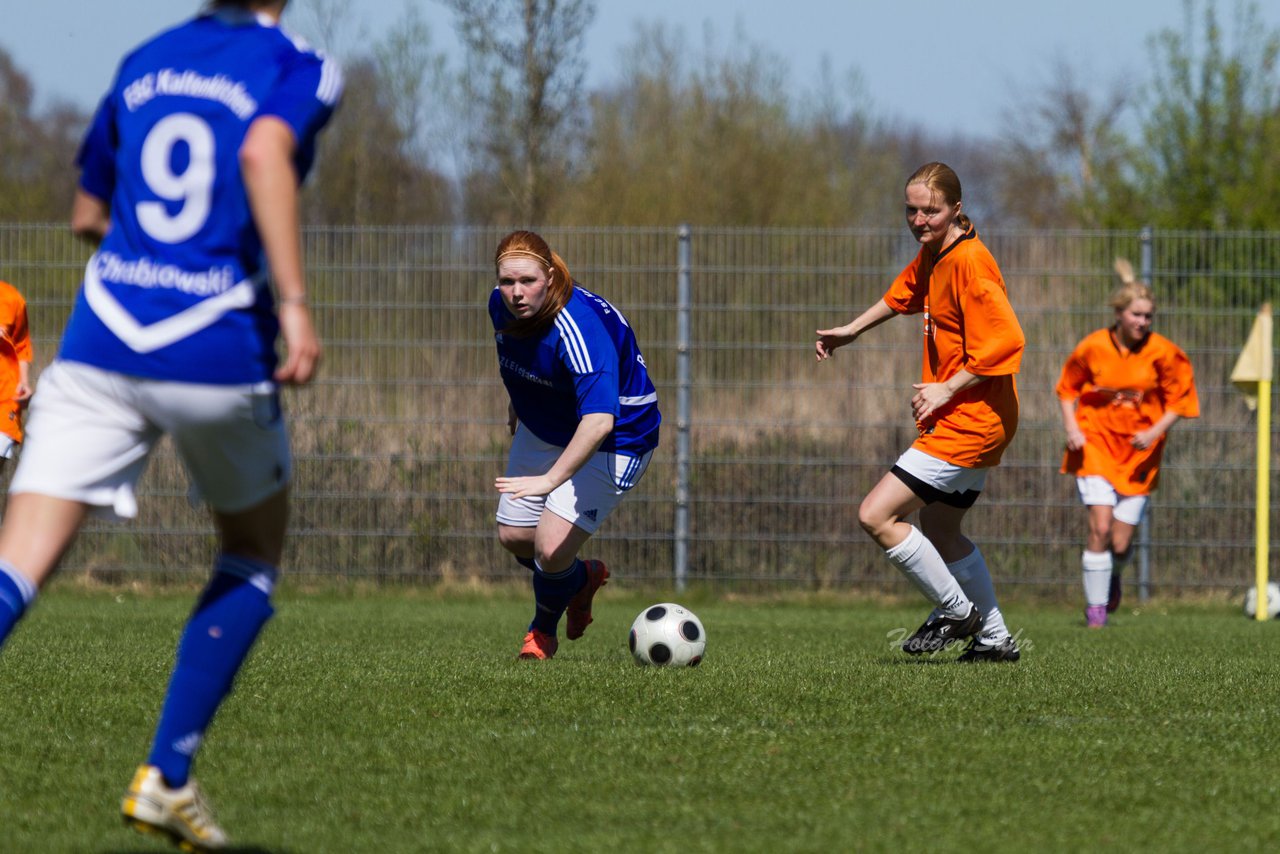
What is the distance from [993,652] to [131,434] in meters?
4.94

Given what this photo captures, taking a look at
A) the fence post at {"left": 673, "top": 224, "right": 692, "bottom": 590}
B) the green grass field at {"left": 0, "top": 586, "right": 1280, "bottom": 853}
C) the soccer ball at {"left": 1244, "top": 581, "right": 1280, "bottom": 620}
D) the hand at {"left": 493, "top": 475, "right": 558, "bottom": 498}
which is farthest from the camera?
the fence post at {"left": 673, "top": 224, "right": 692, "bottom": 590}

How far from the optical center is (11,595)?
340 cm

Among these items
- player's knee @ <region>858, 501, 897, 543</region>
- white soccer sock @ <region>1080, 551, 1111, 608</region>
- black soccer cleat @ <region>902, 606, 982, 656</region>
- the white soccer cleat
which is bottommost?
white soccer sock @ <region>1080, 551, 1111, 608</region>

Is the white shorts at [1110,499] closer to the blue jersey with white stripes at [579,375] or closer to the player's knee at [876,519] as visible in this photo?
the player's knee at [876,519]

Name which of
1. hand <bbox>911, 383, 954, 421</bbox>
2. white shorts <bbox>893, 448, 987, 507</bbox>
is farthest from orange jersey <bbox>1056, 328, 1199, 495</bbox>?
hand <bbox>911, 383, 954, 421</bbox>

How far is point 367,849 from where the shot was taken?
3.53 metres

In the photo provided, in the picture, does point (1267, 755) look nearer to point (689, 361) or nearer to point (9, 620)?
point (9, 620)

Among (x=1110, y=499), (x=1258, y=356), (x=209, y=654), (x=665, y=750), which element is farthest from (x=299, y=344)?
(x=1258, y=356)

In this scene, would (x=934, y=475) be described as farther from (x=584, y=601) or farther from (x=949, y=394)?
(x=584, y=601)

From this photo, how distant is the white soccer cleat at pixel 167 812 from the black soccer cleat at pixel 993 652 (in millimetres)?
4754

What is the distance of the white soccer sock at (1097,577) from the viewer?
1096 cm

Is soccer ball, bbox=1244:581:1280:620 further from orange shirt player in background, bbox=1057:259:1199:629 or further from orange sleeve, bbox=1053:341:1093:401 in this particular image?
orange sleeve, bbox=1053:341:1093:401

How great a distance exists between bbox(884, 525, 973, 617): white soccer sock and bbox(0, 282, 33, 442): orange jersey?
17.8 ft

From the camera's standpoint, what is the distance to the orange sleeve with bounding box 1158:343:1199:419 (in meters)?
10.9
